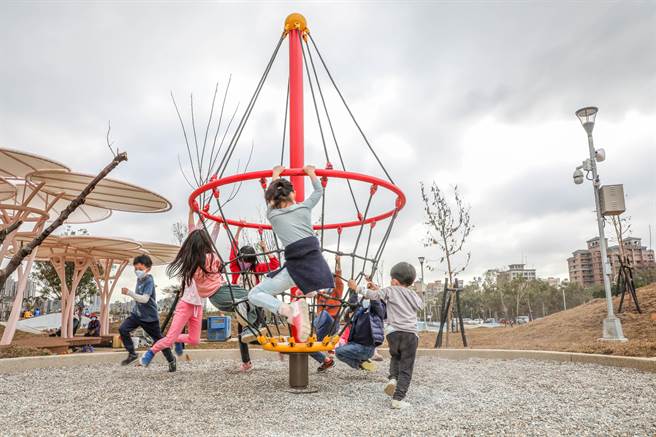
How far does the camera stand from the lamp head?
9.23m

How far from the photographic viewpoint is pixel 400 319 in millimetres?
3783

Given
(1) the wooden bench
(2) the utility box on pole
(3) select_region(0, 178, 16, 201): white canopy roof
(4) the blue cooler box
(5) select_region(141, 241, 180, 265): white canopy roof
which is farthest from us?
(5) select_region(141, 241, 180, 265): white canopy roof

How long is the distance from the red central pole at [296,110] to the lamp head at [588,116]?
7.14 meters

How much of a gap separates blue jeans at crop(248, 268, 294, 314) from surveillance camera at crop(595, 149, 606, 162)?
8516mm

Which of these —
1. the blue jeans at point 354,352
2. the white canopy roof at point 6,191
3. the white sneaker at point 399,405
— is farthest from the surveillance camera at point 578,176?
the white canopy roof at point 6,191

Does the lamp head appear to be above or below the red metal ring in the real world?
above

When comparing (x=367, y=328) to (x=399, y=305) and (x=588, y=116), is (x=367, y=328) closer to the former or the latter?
(x=399, y=305)

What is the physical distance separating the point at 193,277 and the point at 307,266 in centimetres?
191

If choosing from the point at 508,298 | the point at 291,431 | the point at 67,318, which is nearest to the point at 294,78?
the point at 291,431

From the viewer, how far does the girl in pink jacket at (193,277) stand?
466cm

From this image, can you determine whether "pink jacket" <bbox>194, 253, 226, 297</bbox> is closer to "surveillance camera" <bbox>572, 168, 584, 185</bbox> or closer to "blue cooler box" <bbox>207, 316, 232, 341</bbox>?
"surveillance camera" <bbox>572, 168, 584, 185</bbox>

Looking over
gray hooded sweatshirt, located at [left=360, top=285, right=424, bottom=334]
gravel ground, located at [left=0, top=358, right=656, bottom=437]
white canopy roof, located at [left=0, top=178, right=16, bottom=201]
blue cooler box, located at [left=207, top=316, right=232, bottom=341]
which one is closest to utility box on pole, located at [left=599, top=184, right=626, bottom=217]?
gravel ground, located at [left=0, top=358, right=656, bottom=437]

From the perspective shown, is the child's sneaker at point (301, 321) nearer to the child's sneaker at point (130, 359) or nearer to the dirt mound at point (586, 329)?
the child's sneaker at point (130, 359)

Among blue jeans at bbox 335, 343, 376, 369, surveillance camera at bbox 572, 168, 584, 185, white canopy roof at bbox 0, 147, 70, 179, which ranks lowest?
blue jeans at bbox 335, 343, 376, 369
